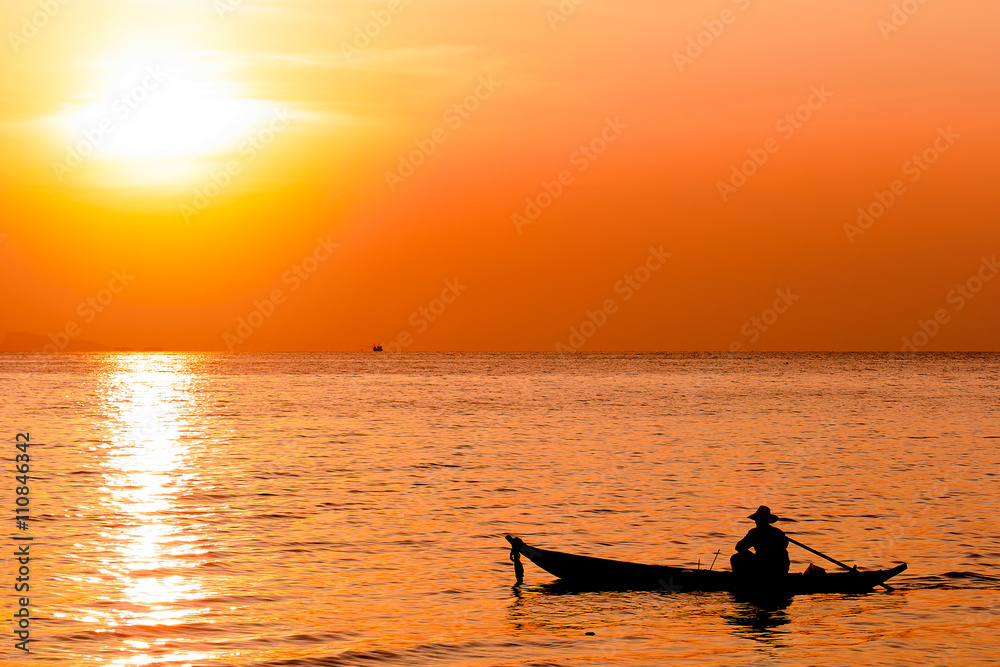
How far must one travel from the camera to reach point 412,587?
848 inches

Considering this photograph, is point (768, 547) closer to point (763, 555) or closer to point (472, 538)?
point (763, 555)

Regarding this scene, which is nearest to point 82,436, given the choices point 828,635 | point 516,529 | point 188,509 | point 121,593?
point 188,509

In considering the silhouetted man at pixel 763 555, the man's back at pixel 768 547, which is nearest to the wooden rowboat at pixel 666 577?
the silhouetted man at pixel 763 555

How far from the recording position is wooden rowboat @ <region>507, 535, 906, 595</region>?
21.2m

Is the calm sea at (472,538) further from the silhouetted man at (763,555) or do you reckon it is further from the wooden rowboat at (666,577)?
the silhouetted man at (763,555)

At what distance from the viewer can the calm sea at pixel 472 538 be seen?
17.7 metres

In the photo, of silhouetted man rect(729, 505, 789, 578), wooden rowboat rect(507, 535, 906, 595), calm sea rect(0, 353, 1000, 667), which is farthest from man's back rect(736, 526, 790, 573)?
calm sea rect(0, 353, 1000, 667)

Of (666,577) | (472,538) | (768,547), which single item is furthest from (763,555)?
(472,538)

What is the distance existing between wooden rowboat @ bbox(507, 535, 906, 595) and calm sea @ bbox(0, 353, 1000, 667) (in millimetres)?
380

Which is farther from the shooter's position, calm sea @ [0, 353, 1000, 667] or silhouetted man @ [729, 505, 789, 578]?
silhouetted man @ [729, 505, 789, 578]

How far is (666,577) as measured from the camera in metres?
21.2

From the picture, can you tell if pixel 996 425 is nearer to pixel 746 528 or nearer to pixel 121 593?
pixel 746 528

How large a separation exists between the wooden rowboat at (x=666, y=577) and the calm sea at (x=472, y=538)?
1.25 feet

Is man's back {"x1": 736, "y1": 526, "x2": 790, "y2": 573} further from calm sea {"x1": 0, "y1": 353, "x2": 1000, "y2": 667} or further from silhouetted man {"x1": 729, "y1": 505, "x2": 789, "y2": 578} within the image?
calm sea {"x1": 0, "y1": 353, "x2": 1000, "y2": 667}
